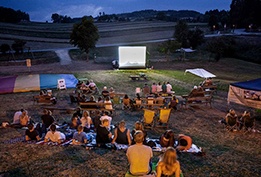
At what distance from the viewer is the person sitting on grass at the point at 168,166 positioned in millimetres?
4805

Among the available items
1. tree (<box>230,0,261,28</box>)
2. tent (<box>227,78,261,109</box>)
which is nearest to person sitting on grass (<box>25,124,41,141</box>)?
tent (<box>227,78,261,109</box>)

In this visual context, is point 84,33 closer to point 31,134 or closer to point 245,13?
point 31,134

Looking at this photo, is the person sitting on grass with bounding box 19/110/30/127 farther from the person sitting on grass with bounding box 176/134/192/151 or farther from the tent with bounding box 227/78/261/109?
the tent with bounding box 227/78/261/109

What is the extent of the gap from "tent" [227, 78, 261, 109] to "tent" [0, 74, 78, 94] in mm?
11697

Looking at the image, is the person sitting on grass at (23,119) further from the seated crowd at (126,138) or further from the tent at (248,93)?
the tent at (248,93)

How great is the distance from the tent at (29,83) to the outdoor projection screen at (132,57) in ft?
27.1

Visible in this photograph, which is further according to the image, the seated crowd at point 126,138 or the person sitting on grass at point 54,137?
the person sitting on grass at point 54,137

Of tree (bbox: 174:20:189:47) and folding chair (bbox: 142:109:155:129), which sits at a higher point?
tree (bbox: 174:20:189:47)

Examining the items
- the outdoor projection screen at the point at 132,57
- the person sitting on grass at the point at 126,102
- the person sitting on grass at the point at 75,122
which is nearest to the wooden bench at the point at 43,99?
the person sitting on grass at the point at 126,102

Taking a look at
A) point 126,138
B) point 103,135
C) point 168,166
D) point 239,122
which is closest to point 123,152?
point 126,138

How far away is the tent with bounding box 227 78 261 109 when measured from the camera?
42.5 feet

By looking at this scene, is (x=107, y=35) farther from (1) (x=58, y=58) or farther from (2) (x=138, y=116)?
(2) (x=138, y=116)

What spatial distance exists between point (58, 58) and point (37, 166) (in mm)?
29513

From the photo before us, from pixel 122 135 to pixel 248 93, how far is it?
7.60 meters
